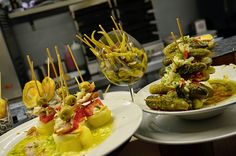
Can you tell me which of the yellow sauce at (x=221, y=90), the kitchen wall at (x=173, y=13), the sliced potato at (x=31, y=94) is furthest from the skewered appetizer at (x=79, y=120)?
the kitchen wall at (x=173, y=13)

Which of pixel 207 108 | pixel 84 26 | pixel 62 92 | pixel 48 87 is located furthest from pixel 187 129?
pixel 84 26

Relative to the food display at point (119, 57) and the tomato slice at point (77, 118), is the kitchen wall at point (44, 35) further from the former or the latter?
the tomato slice at point (77, 118)

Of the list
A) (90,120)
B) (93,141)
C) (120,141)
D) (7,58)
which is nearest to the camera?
(120,141)

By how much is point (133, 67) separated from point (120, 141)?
36 cm

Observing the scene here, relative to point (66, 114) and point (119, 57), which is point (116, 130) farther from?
point (119, 57)

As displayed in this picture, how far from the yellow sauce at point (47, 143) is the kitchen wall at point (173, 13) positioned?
3.59 meters

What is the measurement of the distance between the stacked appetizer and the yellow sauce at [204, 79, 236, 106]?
25 mm

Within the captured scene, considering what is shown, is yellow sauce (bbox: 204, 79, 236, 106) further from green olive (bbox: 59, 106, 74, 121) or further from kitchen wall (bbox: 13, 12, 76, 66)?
kitchen wall (bbox: 13, 12, 76, 66)

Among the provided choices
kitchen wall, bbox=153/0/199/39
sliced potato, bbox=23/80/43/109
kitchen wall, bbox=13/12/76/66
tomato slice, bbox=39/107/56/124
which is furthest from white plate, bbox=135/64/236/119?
kitchen wall, bbox=153/0/199/39

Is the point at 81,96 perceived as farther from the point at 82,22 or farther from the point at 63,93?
the point at 82,22

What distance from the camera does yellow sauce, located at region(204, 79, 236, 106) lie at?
1024 millimetres

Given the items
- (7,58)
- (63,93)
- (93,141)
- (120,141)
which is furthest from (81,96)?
(7,58)

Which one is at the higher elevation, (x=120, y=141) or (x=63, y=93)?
(x=63, y=93)

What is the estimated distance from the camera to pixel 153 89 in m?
1.11
